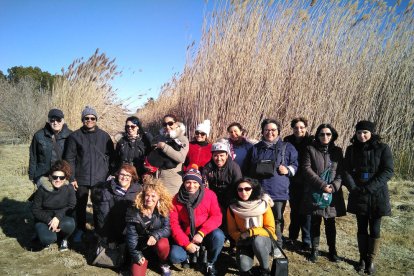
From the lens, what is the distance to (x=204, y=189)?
116 inches

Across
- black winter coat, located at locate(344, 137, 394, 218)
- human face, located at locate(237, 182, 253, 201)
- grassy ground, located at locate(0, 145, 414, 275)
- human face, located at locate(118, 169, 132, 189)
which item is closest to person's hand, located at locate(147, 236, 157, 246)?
grassy ground, located at locate(0, 145, 414, 275)

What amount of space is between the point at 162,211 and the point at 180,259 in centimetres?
47

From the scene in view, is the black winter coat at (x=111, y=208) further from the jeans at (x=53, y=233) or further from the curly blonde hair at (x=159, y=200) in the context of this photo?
the jeans at (x=53, y=233)

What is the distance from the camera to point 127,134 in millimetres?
3369

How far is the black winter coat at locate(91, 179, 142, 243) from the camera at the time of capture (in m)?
3.03

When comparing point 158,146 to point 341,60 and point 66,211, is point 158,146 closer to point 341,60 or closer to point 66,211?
point 66,211

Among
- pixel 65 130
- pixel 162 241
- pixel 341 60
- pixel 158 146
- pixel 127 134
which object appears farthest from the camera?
pixel 341 60

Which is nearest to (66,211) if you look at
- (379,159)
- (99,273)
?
(99,273)

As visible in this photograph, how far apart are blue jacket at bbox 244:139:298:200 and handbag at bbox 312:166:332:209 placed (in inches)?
10.6

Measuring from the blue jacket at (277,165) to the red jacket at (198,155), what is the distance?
19.6 inches

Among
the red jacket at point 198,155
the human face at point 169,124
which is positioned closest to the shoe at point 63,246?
the red jacket at point 198,155

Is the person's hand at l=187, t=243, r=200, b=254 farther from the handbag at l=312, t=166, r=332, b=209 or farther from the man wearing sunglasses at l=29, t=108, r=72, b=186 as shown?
the man wearing sunglasses at l=29, t=108, r=72, b=186

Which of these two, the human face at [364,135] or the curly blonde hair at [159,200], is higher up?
the human face at [364,135]

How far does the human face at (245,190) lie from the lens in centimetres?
283
